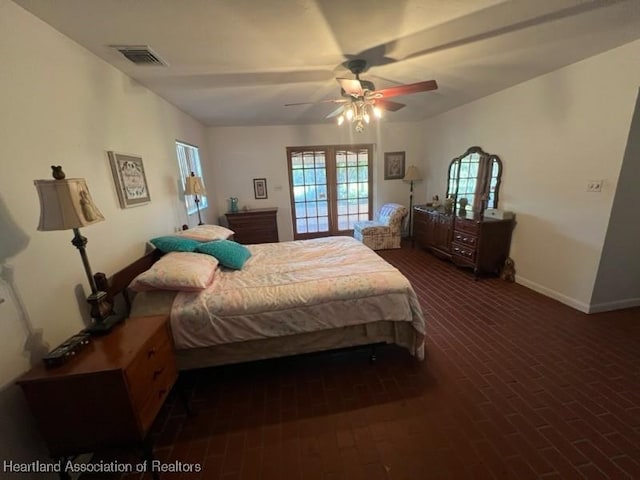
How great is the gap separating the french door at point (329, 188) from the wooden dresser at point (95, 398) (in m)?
4.31

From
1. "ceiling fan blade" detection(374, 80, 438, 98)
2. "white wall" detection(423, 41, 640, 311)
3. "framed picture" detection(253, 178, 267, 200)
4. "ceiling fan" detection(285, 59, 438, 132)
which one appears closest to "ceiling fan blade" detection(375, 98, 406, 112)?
"ceiling fan" detection(285, 59, 438, 132)

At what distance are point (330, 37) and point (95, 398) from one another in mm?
2447

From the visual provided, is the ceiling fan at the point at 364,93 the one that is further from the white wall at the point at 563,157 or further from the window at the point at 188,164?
the window at the point at 188,164

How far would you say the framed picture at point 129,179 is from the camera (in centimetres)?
201

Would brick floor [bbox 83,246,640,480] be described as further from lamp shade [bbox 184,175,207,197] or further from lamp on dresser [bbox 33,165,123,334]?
lamp shade [bbox 184,175,207,197]

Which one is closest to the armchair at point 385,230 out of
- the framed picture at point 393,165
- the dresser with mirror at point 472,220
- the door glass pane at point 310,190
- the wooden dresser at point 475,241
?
the dresser with mirror at point 472,220

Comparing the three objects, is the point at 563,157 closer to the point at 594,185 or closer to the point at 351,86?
the point at 594,185

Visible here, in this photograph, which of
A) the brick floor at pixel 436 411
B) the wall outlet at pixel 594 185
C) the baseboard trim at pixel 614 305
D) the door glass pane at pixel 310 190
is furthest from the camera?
the door glass pane at pixel 310 190

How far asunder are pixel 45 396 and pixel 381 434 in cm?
166

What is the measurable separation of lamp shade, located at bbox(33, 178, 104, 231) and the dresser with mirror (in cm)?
379

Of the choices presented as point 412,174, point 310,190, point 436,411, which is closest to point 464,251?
point 412,174

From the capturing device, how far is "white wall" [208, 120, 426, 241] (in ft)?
16.0

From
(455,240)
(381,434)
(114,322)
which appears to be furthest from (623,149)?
(114,322)

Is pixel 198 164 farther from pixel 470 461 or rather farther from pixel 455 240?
pixel 470 461
